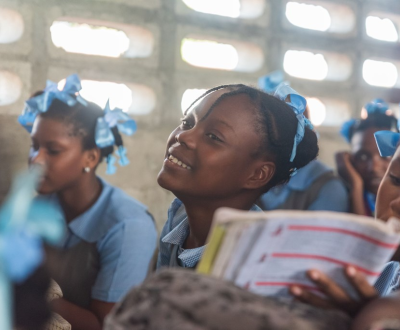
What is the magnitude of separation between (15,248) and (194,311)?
0.21 m

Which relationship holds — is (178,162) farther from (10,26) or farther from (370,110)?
(370,110)

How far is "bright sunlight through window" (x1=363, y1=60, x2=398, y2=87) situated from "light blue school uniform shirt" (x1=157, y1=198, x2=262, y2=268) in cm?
178

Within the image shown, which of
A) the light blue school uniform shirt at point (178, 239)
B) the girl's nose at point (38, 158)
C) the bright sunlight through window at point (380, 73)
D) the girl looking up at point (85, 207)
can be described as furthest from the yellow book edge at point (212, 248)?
the bright sunlight through window at point (380, 73)

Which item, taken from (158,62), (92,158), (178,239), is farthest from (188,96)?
(178,239)

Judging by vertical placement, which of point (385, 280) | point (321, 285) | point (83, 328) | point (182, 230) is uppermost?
point (321, 285)

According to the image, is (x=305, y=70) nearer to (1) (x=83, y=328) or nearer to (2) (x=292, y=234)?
(1) (x=83, y=328)

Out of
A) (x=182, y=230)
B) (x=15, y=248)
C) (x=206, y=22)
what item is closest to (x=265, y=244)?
(x=15, y=248)

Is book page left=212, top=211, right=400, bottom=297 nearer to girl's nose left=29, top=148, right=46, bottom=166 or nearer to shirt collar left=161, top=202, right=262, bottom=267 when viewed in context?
shirt collar left=161, top=202, right=262, bottom=267

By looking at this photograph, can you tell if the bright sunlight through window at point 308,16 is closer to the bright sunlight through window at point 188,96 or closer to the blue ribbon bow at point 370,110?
the blue ribbon bow at point 370,110

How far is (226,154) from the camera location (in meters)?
1.34

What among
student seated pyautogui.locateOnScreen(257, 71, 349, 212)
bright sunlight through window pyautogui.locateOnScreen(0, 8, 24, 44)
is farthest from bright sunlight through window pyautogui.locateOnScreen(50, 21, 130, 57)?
student seated pyautogui.locateOnScreen(257, 71, 349, 212)

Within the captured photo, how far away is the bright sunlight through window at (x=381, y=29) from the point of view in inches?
117

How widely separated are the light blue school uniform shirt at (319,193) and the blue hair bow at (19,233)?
6.03 ft

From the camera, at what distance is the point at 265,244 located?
2.23ft
